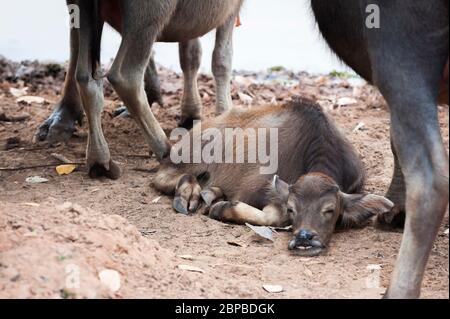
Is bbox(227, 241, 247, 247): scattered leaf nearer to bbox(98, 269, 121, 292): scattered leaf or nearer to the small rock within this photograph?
bbox(98, 269, 121, 292): scattered leaf

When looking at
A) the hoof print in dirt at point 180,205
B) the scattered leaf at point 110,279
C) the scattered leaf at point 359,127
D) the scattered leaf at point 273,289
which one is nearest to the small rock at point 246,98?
the scattered leaf at point 359,127

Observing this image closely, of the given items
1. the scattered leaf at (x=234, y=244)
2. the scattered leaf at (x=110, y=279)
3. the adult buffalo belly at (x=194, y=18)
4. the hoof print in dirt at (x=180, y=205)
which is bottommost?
the scattered leaf at (x=234, y=244)

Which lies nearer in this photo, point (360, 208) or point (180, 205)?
point (360, 208)

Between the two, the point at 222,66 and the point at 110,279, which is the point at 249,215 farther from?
the point at 222,66

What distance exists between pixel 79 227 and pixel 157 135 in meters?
2.69

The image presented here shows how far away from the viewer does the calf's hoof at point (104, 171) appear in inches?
283

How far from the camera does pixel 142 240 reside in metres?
4.87

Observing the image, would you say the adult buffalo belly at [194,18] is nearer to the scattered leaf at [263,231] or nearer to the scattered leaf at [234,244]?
the scattered leaf at [263,231]

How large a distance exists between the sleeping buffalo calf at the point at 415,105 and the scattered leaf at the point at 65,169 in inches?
139

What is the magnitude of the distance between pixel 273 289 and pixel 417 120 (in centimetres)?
117

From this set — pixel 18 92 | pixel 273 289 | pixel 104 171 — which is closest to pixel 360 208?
pixel 273 289

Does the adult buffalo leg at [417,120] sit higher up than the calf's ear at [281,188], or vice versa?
the adult buffalo leg at [417,120]

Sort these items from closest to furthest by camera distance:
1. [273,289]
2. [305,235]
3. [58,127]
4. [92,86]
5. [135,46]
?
1. [273,289]
2. [305,235]
3. [135,46]
4. [92,86]
5. [58,127]

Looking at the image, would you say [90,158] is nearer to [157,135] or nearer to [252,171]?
[157,135]
